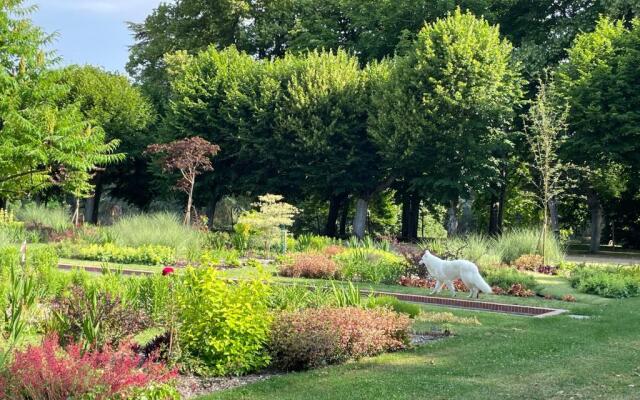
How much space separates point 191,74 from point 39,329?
1136 inches

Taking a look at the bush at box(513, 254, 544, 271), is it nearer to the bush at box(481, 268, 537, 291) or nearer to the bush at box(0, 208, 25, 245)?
the bush at box(481, 268, 537, 291)

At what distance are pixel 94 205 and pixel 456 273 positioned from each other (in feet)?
108

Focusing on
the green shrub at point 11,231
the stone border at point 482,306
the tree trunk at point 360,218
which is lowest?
the stone border at point 482,306

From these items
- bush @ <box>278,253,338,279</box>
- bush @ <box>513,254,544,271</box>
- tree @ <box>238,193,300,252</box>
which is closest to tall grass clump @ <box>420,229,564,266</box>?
bush @ <box>513,254,544,271</box>

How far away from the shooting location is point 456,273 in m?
14.1

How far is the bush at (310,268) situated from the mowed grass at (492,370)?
6.65 metres

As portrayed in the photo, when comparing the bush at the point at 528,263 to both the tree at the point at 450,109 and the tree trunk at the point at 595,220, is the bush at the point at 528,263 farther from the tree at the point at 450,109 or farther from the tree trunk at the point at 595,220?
the tree trunk at the point at 595,220

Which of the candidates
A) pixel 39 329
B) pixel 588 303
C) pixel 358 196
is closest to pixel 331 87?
pixel 358 196

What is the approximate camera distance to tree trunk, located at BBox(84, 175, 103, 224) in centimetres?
4144

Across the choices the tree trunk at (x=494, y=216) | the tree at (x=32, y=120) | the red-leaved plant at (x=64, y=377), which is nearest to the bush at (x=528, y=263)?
the tree at (x=32, y=120)

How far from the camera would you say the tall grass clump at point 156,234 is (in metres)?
22.1

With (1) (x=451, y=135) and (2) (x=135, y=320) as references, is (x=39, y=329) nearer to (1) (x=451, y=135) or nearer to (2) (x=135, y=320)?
(2) (x=135, y=320)

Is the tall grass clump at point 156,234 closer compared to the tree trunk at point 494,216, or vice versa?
the tall grass clump at point 156,234

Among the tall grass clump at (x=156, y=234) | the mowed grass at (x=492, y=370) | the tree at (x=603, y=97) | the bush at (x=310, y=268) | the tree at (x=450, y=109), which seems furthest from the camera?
the tree at (x=450, y=109)
